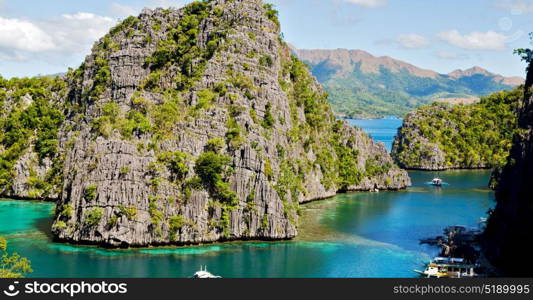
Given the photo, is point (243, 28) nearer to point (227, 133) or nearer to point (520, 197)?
point (227, 133)

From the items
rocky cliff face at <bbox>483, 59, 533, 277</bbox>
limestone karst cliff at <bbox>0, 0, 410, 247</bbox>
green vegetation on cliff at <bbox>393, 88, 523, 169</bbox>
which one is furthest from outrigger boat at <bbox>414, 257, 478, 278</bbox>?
green vegetation on cliff at <bbox>393, 88, 523, 169</bbox>

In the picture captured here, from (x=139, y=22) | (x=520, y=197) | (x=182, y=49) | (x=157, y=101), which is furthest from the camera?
(x=139, y=22)

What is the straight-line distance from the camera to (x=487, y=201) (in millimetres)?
118562

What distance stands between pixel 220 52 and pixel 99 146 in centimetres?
2681

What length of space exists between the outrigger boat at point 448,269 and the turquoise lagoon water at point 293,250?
173cm

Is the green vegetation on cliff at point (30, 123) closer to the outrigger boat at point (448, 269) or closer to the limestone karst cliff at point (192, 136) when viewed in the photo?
the limestone karst cliff at point (192, 136)

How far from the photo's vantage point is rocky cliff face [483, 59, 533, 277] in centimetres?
5857

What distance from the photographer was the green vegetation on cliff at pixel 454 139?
184m

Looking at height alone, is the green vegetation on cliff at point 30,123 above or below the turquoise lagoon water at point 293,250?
above

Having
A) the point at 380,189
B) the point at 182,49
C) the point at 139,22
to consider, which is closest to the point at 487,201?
the point at 380,189

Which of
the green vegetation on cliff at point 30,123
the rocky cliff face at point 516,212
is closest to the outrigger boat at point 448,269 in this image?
the rocky cliff face at point 516,212

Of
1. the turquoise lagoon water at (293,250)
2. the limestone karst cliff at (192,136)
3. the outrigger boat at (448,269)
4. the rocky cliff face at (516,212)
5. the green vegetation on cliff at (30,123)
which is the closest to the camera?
the rocky cliff face at (516,212)

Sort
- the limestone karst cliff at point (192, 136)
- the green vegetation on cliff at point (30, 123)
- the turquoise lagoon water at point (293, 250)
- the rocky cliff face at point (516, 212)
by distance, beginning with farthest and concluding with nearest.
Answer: the green vegetation on cliff at point (30, 123)
the limestone karst cliff at point (192, 136)
the turquoise lagoon water at point (293, 250)
the rocky cliff face at point (516, 212)

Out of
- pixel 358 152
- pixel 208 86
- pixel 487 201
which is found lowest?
pixel 487 201
